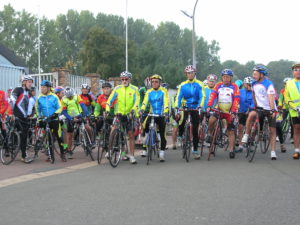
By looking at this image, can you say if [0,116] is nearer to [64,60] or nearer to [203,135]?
[203,135]

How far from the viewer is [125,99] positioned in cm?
998

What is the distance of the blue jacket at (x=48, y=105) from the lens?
10.3 metres

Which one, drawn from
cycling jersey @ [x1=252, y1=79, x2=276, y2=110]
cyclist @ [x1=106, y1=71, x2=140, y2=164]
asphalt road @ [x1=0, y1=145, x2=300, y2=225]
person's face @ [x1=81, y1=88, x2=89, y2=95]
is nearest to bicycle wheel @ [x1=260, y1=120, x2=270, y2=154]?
cycling jersey @ [x1=252, y1=79, x2=276, y2=110]

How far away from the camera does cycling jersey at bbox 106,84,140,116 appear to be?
9.98 m

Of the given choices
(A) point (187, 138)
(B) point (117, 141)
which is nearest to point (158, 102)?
(A) point (187, 138)

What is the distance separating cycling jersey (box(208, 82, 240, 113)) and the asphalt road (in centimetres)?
185

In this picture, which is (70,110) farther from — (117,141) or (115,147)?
(115,147)

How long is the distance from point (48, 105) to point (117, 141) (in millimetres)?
2019

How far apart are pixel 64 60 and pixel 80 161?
75089 millimetres

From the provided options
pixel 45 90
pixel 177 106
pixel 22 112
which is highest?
pixel 45 90

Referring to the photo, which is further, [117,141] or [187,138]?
[187,138]

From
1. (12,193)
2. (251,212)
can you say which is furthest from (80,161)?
(251,212)

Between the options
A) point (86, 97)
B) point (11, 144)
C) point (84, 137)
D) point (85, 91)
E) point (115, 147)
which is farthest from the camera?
point (86, 97)

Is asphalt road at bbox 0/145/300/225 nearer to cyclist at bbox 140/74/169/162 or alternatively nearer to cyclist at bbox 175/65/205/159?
cyclist at bbox 175/65/205/159
